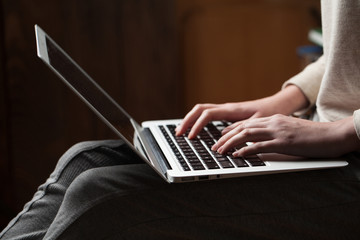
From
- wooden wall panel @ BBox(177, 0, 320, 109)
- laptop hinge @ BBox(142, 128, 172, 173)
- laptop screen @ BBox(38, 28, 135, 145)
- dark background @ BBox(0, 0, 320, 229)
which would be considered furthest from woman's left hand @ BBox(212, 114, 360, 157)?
wooden wall panel @ BBox(177, 0, 320, 109)

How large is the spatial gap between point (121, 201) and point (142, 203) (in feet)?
0.10

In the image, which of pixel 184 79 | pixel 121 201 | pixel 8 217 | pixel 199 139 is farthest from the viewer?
pixel 184 79

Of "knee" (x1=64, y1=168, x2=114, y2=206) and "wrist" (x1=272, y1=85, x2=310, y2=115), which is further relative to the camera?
"wrist" (x1=272, y1=85, x2=310, y2=115)

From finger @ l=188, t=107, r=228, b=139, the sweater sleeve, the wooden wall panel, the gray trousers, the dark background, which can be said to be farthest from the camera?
the wooden wall panel

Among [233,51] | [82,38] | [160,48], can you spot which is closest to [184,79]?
[233,51]

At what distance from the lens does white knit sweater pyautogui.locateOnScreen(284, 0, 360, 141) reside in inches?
33.7

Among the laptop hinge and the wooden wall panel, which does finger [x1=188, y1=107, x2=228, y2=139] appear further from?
the wooden wall panel

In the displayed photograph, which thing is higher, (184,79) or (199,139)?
(199,139)

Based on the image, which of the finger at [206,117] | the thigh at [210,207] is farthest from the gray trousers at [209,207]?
the finger at [206,117]

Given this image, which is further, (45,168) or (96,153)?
(45,168)

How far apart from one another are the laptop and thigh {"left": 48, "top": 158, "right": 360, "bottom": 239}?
2 cm

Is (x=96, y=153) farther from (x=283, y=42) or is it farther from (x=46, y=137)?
(x=283, y=42)

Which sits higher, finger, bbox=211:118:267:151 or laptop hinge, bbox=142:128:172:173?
finger, bbox=211:118:267:151

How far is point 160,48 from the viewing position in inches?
77.5
